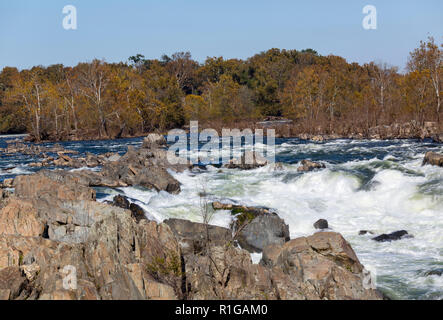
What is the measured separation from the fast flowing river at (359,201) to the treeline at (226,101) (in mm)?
16554

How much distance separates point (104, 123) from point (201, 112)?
45.2ft

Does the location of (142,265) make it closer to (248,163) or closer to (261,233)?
(261,233)

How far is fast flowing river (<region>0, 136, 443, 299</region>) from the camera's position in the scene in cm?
921

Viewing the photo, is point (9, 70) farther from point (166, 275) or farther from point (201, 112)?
point (166, 275)

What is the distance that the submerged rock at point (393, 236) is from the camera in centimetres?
1096

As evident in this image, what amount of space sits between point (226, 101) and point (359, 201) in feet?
135

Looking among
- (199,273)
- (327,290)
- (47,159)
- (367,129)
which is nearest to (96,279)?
(199,273)

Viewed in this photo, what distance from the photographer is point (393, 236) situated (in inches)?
436

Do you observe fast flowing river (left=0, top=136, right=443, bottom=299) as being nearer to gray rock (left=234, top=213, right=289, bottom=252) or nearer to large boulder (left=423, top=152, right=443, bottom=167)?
large boulder (left=423, top=152, right=443, bottom=167)

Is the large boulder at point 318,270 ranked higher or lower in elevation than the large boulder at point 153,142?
lower

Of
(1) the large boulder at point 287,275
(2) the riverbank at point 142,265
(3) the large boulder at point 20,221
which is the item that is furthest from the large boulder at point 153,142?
(1) the large boulder at point 287,275

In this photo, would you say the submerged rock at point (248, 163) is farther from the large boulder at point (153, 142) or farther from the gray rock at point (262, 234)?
the large boulder at point (153, 142)

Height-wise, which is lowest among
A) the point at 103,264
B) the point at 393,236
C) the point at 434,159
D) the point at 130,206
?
the point at 393,236

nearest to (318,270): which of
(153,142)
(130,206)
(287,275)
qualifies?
(287,275)
